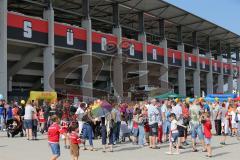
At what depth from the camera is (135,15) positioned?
47.2 meters

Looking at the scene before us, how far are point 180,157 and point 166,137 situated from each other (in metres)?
4.60

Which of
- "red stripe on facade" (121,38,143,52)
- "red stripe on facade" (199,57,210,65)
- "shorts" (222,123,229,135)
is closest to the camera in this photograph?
"shorts" (222,123,229,135)

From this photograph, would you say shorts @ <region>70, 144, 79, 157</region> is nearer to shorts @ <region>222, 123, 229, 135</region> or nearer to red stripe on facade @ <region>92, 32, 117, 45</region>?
shorts @ <region>222, 123, 229, 135</region>

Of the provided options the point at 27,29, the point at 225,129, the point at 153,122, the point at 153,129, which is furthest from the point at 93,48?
the point at 153,129

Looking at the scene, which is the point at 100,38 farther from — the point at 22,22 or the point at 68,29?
the point at 22,22

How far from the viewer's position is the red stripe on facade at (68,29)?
33362 millimetres

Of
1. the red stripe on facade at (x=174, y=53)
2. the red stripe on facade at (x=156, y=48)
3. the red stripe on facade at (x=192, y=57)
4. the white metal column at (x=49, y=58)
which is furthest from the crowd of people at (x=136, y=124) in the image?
the red stripe on facade at (x=192, y=57)

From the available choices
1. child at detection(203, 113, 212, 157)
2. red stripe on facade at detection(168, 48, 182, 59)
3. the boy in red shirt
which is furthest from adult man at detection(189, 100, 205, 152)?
red stripe on facade at detection(168, 48, 182, 59)

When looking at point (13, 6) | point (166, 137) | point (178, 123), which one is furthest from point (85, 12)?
→ point (178, 123)

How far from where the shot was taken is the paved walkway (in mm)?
12609

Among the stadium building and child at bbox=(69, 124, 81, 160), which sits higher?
the stadium building

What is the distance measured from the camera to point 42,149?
48.1ft

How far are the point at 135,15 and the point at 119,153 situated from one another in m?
35.0

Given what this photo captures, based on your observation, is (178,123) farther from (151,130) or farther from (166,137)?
(166,137)
